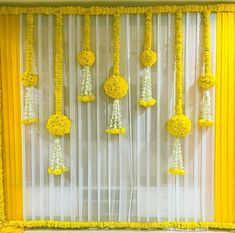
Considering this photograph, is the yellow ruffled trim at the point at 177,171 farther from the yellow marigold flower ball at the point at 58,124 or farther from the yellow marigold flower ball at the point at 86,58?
the yellow marigold flower ball at the point at 86,58

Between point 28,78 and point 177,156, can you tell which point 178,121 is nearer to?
point 177,156

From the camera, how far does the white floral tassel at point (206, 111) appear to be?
3.27 m

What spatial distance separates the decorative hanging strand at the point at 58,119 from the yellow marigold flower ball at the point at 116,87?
1.36ft

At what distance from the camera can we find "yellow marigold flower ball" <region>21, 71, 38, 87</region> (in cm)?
332

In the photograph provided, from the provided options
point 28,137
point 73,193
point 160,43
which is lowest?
point 73,193

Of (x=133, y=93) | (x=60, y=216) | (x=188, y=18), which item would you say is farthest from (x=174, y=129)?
(x=60, y=216)

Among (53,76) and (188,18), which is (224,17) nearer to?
(188,18)

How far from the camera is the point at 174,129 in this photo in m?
3.27

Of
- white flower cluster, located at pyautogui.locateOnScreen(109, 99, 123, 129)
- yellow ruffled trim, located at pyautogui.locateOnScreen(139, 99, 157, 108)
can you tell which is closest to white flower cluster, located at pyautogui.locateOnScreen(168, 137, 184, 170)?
yellow ruffled trim, located at pyautogui.locateOnScreen(139, 99, 157, 108)

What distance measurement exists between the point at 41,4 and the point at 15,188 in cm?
164

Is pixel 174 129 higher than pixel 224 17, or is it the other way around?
pixel 224 17

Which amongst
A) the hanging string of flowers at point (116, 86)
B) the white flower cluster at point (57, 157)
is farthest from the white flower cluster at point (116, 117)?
the white flower cluster at point (57, 157)

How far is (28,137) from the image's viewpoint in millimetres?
3420

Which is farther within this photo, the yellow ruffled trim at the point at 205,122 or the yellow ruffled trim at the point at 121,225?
the yellow ruffled trim at the point at 121,225
